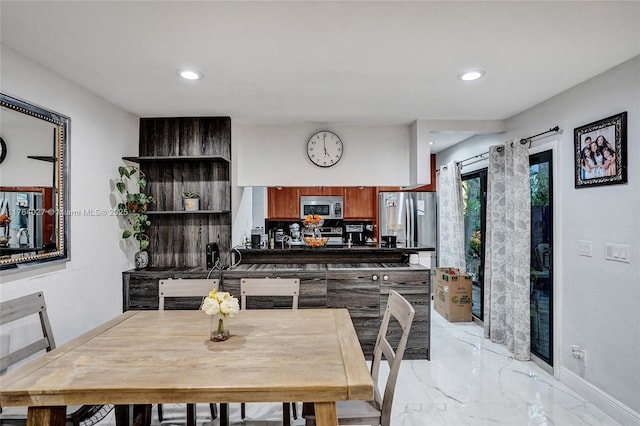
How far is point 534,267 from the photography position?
340cm

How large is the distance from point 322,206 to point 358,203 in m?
0.63

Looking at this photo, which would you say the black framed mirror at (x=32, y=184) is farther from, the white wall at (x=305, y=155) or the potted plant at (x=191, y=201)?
the white wall at (x=305, y=155)

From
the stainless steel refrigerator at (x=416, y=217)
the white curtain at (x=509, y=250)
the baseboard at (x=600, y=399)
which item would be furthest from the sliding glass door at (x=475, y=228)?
the baseboard at (x=600, y=399)

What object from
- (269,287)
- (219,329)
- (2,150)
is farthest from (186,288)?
(2,150)

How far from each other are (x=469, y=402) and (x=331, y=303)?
1349 millimetres

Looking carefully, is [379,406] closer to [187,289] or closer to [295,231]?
[187,289]

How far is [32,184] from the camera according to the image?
7.13 feet

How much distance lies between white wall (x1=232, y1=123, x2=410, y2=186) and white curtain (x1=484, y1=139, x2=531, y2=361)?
1018mm

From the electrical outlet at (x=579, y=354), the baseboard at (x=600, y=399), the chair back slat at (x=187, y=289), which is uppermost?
the chair back slat at (x=187, y=289)

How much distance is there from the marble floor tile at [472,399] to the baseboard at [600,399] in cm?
4

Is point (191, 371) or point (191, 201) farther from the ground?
point (191, 201)

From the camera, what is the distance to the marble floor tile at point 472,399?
2.38 meters

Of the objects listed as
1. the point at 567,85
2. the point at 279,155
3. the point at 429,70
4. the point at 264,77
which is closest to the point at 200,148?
the point at 279,155

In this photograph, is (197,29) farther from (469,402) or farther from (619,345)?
(619,345)
